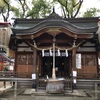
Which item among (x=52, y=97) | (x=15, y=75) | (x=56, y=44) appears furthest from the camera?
(x=15, y=75)

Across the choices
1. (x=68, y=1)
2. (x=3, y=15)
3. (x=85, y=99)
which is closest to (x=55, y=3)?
(x=68, y=1)

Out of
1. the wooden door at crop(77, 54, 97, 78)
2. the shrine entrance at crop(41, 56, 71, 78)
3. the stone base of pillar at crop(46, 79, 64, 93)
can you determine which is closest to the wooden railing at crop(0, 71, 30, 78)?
the shrine entrance at crop(41, 56, 71, 78)

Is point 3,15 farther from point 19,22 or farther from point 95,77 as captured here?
point 95,77

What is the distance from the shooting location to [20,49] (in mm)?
15750

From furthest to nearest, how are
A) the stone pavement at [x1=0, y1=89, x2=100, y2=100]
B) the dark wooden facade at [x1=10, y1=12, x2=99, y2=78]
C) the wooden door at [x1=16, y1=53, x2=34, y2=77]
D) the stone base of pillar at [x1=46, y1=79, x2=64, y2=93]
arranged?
1. the wooden door at [x1=16, y1=53, x2=34, y2=77]
2. the dark wooden facade at [x1=10, y1=12, x2=99, y2=78]
3. the stone base of pillar at [x1=46, y1=79, x2=64, y2=93]
4. the stone pavement at [x1=0, y1=89, x2=100, y2=100]

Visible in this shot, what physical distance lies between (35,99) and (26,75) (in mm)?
5684

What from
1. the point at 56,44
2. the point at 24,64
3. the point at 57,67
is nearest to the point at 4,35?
the point at 24,64

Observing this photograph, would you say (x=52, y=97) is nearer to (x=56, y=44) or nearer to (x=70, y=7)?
(x=56, y=44)

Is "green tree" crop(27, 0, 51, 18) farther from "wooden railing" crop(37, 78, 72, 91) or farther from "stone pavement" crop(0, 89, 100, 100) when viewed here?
"stone pavement" crop(0, 89, 100, 100)

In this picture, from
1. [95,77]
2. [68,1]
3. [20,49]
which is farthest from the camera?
[68,1]

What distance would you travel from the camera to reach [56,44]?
547 inches

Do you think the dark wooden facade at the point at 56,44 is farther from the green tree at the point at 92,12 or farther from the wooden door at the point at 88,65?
the green tree at the point at 92,12

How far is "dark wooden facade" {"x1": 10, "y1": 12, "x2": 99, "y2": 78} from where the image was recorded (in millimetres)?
12672

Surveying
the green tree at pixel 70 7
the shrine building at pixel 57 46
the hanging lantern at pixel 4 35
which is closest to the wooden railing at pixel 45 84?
the shrine building at pixel 57 46
